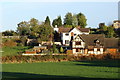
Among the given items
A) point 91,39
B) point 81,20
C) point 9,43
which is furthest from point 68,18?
point 91,39

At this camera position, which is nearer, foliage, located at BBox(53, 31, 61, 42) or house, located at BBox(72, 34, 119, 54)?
house, located at BBox(72, 34, 119, 54)

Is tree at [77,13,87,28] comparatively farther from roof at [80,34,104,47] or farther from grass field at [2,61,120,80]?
grass field at [2,61,120,80]

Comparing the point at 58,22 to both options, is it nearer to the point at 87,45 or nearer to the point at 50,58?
the point at 87,45

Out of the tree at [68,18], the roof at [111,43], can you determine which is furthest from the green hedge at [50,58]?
the tree at [68,18]

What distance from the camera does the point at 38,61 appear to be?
32.4 m

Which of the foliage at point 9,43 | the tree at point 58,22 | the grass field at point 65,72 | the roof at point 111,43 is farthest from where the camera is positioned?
the tree at point 58,22

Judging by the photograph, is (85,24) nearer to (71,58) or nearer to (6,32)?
(6,32)

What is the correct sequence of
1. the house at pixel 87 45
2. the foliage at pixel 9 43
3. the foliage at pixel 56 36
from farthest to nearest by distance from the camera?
1. the foliage at pixel 56 36
2. the foliage at pixel 9 43
3. the house at pixel 87 45

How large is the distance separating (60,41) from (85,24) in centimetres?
1822

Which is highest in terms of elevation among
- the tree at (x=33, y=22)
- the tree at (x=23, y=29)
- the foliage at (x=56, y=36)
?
the tree at (x=33, y=22)

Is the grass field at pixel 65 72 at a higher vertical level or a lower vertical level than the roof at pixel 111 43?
lower

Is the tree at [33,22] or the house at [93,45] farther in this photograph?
the tree at [33,22]

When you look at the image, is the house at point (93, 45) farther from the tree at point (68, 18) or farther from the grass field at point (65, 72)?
the tree at point (68, 18)

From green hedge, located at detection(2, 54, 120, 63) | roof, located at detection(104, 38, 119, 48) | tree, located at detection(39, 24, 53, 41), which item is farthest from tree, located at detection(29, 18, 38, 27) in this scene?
green hedge, located at detection(2, 54, 120, 63)
